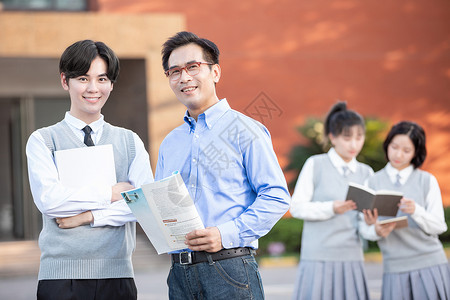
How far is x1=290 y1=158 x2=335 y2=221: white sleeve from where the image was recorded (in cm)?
468

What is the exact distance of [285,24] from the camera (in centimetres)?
1370

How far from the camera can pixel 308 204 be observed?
4734 mm

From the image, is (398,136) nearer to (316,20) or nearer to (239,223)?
(239,223)

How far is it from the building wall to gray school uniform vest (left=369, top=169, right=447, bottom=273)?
326 inches

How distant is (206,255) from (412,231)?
7.98 feet

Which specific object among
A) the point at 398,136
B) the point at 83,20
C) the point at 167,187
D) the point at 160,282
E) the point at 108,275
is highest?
the point at 83,20

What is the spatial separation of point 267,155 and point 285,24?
11345mm

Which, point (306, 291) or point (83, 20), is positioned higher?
point (83, 20)

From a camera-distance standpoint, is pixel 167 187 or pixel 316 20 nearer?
pixel 167 187

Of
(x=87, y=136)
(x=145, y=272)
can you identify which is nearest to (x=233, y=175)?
(x=87, y=136)

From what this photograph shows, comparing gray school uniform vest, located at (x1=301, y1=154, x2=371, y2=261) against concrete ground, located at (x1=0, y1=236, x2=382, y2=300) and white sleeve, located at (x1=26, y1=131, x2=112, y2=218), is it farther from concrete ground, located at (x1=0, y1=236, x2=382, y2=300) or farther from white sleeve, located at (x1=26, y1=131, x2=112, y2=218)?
concrete ground, located at (x1=0, y1=236, x2=382, y2=300)

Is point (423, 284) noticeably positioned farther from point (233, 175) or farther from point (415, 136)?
point (233, 175)

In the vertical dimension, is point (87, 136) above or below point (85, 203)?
above

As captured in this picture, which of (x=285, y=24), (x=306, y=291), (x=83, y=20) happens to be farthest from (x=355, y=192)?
(x=285, y=24)
